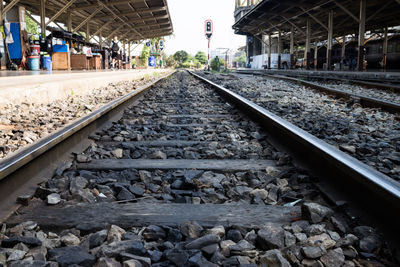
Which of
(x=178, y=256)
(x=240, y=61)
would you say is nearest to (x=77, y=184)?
(x=178, y=256)

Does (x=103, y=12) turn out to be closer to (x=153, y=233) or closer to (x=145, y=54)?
(x=145, y=54)

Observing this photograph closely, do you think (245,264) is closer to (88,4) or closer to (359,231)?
(359,231)

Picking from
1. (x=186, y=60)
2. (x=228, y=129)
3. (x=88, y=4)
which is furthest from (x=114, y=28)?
(x=186, y=60)

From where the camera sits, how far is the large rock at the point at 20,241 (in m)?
1.24

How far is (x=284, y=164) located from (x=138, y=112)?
2666 millimetres

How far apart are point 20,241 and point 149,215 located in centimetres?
49

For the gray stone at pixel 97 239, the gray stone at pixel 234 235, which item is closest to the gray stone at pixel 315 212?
the gray stone at pixel 234 235

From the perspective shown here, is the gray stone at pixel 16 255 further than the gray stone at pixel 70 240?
No

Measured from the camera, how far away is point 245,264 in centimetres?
112

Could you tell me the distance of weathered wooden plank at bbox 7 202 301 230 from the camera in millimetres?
1415

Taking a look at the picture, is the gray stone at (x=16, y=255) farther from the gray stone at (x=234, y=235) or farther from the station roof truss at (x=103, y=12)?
the station roof truss at (x=103, y=12)

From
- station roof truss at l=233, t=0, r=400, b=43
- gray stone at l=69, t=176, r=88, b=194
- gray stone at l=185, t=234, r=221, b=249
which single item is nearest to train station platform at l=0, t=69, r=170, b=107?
gray stone at l=69, t=176, r=88, b=194

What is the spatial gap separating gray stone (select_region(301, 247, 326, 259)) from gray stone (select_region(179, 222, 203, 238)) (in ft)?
1.29

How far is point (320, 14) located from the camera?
73.9 ft
